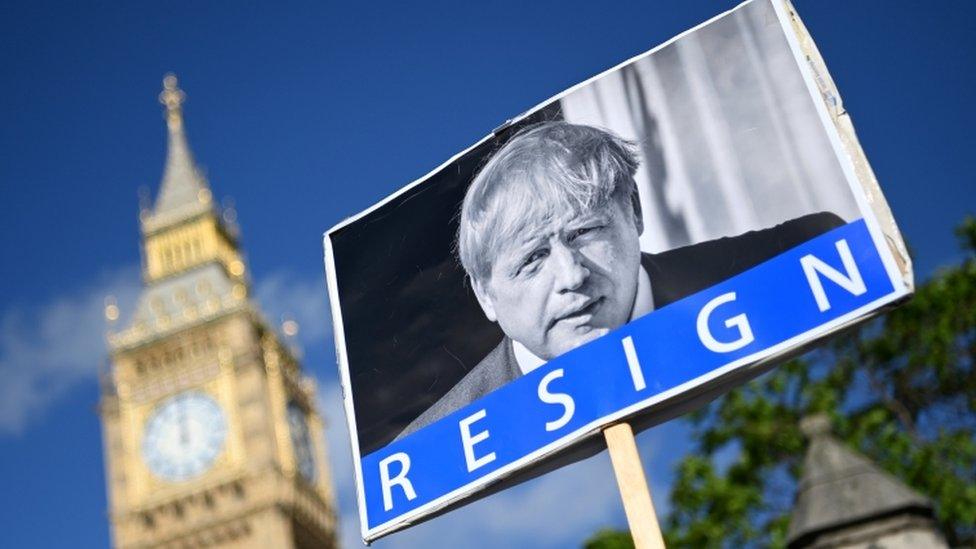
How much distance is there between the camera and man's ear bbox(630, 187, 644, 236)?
5.88m

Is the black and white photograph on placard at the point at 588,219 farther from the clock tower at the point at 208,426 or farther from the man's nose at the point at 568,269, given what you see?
the clock tower at the point at 208,426

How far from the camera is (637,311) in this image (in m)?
5.58

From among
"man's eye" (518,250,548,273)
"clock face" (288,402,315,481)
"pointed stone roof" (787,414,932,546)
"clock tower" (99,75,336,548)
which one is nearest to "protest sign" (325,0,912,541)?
"man's eye" (518,250,548,273)

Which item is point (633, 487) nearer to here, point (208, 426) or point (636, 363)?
point (636, 363)

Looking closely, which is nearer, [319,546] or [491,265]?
[491,265]

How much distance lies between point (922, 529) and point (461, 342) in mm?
10523

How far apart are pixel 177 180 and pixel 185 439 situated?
1593cm

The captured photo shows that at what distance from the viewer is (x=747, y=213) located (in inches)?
220

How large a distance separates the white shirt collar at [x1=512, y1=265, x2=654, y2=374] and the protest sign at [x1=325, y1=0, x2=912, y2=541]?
0.01 meters

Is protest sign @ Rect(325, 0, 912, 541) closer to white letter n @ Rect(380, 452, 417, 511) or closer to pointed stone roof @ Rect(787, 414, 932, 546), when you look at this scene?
A: white letter n @ Rect(380, 452, 417, 511)

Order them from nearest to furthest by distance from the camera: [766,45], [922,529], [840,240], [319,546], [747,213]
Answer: [840,240], [747,213], [766,45], [922,529], [319,546]

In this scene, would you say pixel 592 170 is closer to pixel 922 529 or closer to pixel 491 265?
pixel 491 265

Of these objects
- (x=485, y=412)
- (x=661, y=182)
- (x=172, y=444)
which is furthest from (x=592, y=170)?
(x=172, y=444)

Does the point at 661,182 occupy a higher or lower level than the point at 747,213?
higher
